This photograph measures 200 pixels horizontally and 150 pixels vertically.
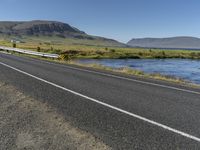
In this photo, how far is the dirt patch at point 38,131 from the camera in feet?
18.0

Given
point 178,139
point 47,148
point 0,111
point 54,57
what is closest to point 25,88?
point 0,111

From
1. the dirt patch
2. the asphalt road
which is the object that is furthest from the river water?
the dirt patch

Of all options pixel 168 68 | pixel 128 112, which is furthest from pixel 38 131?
pixel 168 68

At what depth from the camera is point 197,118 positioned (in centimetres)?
741

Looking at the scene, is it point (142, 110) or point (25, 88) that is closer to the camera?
point (142, 110)

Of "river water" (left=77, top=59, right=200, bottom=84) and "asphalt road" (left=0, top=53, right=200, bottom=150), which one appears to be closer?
"asphalt road" (left=0, top=53, right=200, bottom=150)

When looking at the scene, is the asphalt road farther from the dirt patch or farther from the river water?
the river water

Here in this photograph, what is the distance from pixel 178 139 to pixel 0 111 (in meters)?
4.79

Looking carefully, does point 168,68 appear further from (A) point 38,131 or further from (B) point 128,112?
(A) point 38,131

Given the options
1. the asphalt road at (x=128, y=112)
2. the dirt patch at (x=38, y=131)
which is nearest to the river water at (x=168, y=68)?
the asphalt road at (x=128, y=112)

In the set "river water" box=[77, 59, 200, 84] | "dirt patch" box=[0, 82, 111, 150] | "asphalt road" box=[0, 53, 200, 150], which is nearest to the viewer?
"dirt patch" box=[0, 82, 111, 150]

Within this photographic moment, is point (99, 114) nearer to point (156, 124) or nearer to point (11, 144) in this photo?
point (156, 124)

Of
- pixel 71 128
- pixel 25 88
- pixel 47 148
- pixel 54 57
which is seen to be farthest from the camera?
pixel 54 57

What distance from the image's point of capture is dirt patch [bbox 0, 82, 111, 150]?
216 inches
